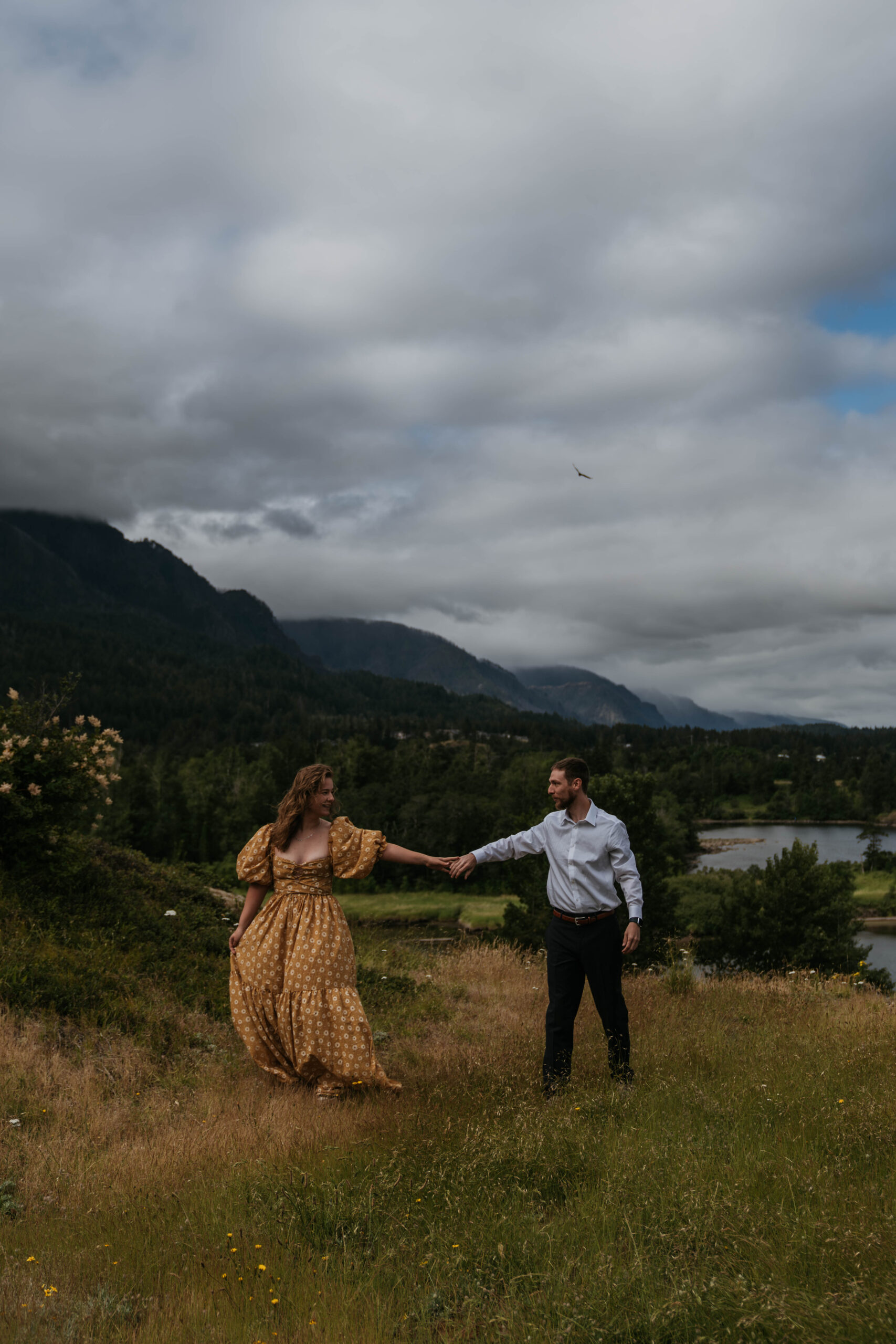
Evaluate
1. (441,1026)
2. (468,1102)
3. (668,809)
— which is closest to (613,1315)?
(468,1102)

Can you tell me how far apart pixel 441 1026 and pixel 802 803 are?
148238 mm

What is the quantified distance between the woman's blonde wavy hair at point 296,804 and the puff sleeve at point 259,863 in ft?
0.29

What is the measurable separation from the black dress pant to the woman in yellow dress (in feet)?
4.07

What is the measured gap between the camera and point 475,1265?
10.9 feet

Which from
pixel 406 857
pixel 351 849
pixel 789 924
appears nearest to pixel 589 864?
pixel 406 857

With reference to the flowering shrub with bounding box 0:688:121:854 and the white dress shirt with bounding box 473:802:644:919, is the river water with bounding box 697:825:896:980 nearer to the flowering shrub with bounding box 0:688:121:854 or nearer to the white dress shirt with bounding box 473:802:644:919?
the flowering shrub with bounding box 0:688:121:854

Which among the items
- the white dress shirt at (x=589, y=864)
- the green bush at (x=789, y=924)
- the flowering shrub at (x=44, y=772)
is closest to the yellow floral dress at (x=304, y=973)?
the white dress shirt at (x=589, y=864)

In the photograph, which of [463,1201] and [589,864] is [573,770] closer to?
[589,864]

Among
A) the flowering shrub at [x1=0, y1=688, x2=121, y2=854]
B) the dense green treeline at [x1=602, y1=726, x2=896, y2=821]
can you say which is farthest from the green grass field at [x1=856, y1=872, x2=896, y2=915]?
the flowering shrub at [x1=0, y1=688, x2=121, y2=854]

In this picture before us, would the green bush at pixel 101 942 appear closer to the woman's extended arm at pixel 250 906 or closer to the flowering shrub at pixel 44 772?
the flowering shrub at pixel 44 772

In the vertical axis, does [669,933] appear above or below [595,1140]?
below

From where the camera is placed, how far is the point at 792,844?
92812mm

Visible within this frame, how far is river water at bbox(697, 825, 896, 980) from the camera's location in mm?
51562

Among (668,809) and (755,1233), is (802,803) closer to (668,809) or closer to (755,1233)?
(668,809)
